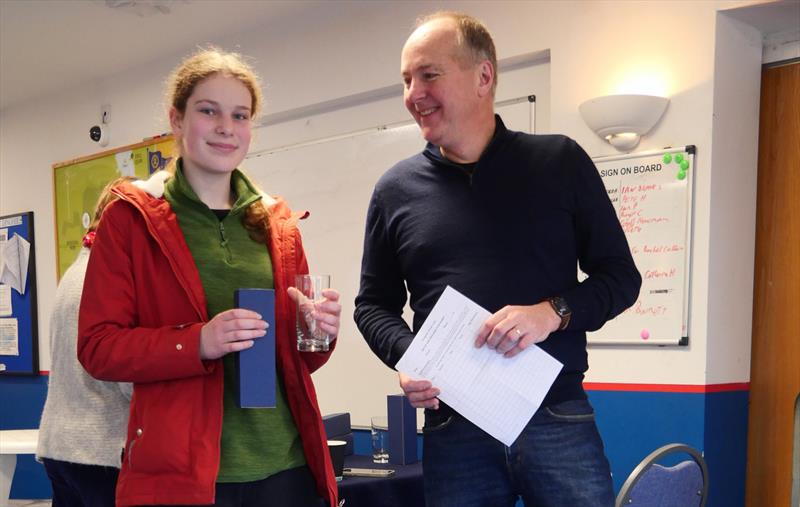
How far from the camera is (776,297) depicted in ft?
11.0

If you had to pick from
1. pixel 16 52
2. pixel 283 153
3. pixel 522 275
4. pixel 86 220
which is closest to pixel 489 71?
pixel 522 275

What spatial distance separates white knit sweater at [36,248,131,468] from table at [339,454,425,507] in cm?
76

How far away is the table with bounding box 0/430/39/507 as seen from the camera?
315 cm

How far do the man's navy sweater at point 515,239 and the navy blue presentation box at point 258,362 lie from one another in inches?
11.9

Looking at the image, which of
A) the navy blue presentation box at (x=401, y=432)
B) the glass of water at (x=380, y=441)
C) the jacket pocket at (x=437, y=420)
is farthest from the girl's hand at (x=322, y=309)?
the glass of water at (x=380, y=441)

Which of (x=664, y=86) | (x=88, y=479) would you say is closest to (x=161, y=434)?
(x=88, y=479)

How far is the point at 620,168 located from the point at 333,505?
2.32 m

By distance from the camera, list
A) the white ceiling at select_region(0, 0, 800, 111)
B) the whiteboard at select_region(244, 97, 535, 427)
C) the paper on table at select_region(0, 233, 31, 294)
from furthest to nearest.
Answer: the paper on table at select_region(0, 233, 31, 294) < the white ceiling at select_region(0, 0, 800, 111) < the whiteboard at select_region(244, 97, 535, 427)

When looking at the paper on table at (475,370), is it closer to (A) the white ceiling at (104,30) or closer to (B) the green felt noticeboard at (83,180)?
(A) the white ceiling at (104,30)

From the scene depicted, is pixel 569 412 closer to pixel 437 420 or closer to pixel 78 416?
pixel 437 420

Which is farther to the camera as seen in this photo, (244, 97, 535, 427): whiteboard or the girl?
(244, 97, 535, 427): whiteboard

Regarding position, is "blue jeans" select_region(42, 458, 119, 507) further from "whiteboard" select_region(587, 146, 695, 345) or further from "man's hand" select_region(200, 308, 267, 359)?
"whiteboard" select_region(587, 146, 695, 345)

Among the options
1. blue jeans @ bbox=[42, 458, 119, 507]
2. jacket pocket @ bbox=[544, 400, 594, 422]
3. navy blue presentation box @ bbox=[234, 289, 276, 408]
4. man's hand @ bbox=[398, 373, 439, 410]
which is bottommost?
blue jeans @ bbox=[42, 458, 119, 507]

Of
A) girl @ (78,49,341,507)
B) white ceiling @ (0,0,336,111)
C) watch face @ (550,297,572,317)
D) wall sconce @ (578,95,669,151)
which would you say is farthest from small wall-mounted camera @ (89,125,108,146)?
watch face @ (550,297,572,317)
